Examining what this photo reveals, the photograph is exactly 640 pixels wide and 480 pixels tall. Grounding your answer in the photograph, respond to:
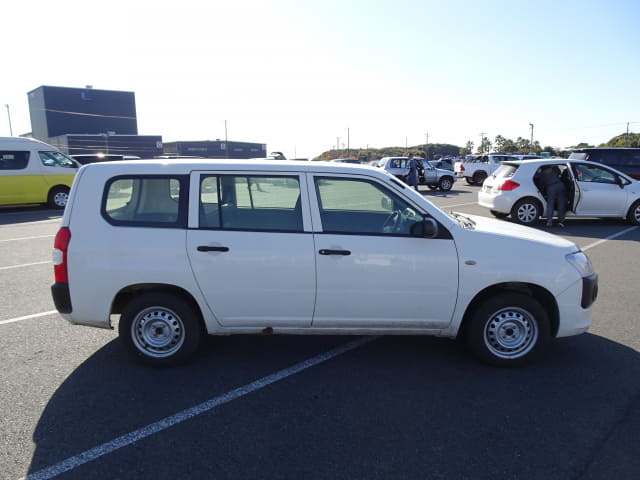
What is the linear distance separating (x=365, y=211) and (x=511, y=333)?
172cm

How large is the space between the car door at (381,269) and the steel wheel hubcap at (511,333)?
18.2 inches

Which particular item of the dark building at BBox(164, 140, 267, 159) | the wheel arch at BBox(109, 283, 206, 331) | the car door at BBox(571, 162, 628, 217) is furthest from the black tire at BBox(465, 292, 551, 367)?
the dark building at BBox(164, 140, 267, 159)

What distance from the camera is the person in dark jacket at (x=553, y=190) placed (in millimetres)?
10820

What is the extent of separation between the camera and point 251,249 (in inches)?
143

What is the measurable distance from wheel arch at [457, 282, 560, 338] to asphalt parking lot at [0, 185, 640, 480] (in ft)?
1.40

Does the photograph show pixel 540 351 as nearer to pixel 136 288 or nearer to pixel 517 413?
pixel 517 413

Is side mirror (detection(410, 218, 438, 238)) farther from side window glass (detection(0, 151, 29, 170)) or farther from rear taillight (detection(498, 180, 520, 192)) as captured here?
side window glass (detection(0, 151, 29, 170))

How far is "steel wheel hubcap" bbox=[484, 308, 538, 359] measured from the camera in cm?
381

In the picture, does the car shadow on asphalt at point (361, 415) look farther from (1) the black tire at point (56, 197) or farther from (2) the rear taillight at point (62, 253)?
(1) the black tire at point (56, 197)

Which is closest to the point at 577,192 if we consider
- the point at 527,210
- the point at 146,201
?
the point at 527,210

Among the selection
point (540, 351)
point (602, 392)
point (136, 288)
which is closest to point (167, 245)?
point (136, 288)

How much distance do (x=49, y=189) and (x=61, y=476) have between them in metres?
14.8

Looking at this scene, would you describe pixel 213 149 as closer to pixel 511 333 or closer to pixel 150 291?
pixel 150 291

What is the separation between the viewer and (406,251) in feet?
11.9
